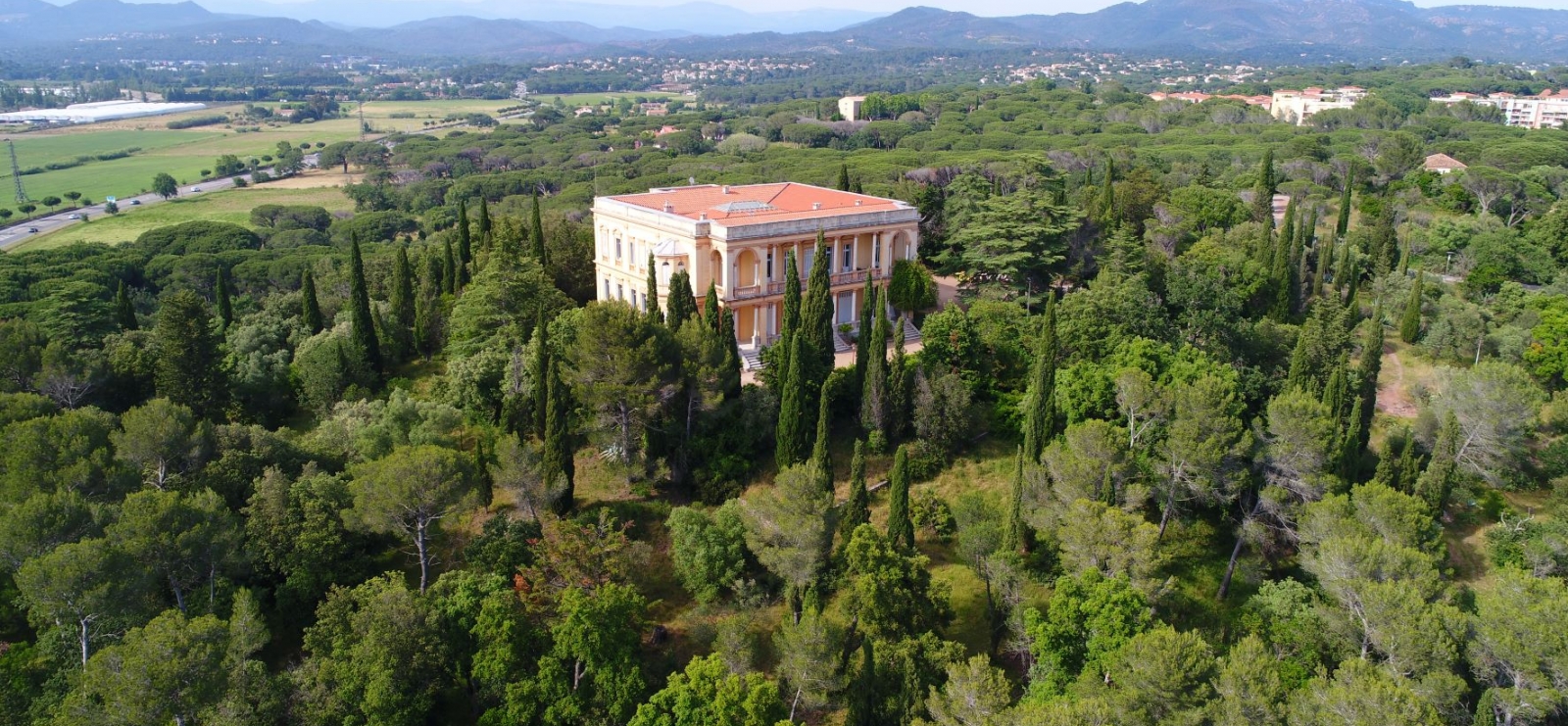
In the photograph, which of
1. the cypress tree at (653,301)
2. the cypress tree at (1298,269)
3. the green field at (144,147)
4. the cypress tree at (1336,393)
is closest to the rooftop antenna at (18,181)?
the green field at (144,147)

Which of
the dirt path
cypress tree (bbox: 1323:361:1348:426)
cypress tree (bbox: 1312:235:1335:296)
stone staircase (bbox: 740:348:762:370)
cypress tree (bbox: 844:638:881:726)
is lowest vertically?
cypress tree (bbox: 844:638:881:726)

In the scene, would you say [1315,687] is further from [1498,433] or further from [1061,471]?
[1498,433]

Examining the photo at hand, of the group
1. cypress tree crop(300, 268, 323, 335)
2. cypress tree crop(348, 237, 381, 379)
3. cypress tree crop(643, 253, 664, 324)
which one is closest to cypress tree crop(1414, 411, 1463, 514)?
cypress tree crop(643, 253, 664, 324)

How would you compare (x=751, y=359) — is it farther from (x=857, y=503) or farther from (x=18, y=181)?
(x=18, y=181)

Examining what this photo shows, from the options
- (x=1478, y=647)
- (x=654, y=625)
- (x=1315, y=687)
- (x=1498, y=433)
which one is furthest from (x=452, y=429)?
(x=1498, y=433)

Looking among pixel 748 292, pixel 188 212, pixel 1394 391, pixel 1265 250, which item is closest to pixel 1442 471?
pixel 1394 391

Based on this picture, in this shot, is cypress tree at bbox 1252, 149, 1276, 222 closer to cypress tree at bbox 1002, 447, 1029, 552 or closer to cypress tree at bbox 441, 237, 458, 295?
cypress tree at bbox 1002, 447, 1029, 552

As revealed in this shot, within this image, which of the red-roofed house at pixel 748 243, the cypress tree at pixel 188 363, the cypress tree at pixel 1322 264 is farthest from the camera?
the cypress tree at pixel 1322 264

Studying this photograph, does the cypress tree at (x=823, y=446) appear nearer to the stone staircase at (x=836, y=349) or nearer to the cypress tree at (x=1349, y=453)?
the stone staircase at (x=836, y=349)
